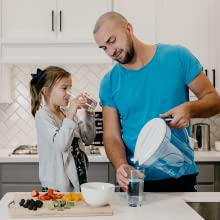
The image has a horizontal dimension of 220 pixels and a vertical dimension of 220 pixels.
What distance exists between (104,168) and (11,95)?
3.40 feet

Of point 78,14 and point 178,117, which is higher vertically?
point 78,14

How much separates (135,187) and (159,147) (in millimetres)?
189

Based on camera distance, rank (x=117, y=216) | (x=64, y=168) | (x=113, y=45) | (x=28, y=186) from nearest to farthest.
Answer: (x=117, y=216) → (x=113, y=45) → (x=64, y=168) → (x=28, y=186)

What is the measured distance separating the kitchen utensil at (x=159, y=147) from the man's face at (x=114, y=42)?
1.53ft

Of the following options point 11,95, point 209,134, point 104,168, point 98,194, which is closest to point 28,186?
point 104,168

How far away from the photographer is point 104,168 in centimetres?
315

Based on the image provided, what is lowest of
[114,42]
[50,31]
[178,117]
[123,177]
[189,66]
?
[123,177]

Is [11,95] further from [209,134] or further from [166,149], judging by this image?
[166,149]

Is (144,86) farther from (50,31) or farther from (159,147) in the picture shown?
(50,31)

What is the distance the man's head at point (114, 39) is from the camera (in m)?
1.97

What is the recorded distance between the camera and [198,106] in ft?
6.01

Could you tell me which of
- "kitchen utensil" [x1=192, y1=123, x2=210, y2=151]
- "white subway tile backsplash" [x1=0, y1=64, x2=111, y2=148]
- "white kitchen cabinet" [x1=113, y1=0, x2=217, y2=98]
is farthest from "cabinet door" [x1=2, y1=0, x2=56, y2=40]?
"kitchen utensil" [x1=192, y1=123, x2=210, y2=151]

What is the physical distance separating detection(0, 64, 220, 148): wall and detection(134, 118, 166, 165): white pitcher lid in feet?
6.78

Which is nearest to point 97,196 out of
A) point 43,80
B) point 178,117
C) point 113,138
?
point 178,117
